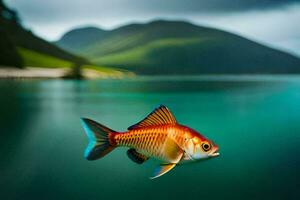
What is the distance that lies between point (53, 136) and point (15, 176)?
3506 mm

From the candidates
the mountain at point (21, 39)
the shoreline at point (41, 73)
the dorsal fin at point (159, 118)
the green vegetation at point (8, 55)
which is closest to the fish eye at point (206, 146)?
the dorsal fin at point (159, 118)

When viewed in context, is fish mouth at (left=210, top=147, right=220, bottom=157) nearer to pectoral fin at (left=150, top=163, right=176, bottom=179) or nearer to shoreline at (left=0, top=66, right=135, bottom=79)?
pectoral fin at (left=150, top=163, right=176, bottom=179)

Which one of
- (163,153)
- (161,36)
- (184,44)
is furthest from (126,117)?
(161,36)

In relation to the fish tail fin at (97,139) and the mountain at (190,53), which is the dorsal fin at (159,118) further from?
the mountain at (190,53)

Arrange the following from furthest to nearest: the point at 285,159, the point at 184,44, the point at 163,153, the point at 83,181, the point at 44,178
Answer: the point at 184,44
the point at 285,159
the point at 44,178
the point at 83,181
the point at 163,153

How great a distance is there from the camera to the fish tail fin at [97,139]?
5.11 feet

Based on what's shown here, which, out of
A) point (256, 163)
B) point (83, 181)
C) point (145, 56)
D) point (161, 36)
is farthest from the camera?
point (161, 36)

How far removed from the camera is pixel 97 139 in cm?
162

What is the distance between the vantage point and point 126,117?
11.5 metres

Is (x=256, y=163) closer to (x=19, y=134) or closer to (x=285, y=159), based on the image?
(x=285, y=159)

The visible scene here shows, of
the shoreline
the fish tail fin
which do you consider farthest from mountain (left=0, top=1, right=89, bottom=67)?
the fish tail fin

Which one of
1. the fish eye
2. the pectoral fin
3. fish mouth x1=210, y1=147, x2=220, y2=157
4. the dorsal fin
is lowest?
the pectoral fin

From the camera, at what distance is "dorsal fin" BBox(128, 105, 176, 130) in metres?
1.55

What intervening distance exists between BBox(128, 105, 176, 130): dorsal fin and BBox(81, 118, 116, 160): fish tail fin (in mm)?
130
